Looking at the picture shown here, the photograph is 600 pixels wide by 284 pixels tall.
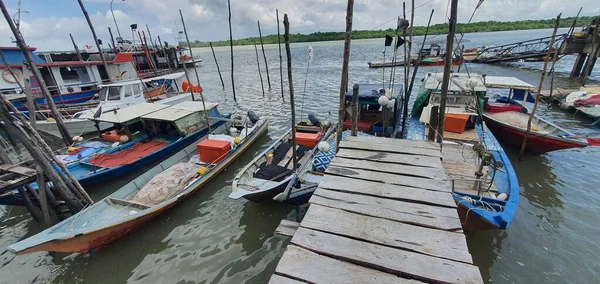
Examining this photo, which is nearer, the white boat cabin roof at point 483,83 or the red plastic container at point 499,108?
the white boat cabin roof at point 483,83

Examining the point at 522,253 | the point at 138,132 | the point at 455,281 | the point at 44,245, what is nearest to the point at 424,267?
the point at 455,281

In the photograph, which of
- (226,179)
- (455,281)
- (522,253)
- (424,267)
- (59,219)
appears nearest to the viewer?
(455,281)

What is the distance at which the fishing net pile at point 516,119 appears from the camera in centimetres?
1114

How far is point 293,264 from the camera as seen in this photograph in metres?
2.76

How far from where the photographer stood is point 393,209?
3.51 m

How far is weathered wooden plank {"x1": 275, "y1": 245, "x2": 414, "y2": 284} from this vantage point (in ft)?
8.45

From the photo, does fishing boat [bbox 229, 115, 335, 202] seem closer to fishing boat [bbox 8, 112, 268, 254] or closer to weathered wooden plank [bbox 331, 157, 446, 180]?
fishing boat [bbox 8, 112, 268, 254]

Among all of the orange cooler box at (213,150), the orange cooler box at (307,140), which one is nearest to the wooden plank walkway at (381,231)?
the orange cooler box at (307,140)

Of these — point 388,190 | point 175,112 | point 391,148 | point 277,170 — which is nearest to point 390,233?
point 388,190

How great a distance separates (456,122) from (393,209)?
312 inches

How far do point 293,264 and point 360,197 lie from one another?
153 cm

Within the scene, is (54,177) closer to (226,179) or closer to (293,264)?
(226,179)

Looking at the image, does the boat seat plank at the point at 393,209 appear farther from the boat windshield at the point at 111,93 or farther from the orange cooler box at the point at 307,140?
the boat windshield at the point at 111,93

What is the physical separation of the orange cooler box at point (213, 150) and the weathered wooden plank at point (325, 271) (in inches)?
309
